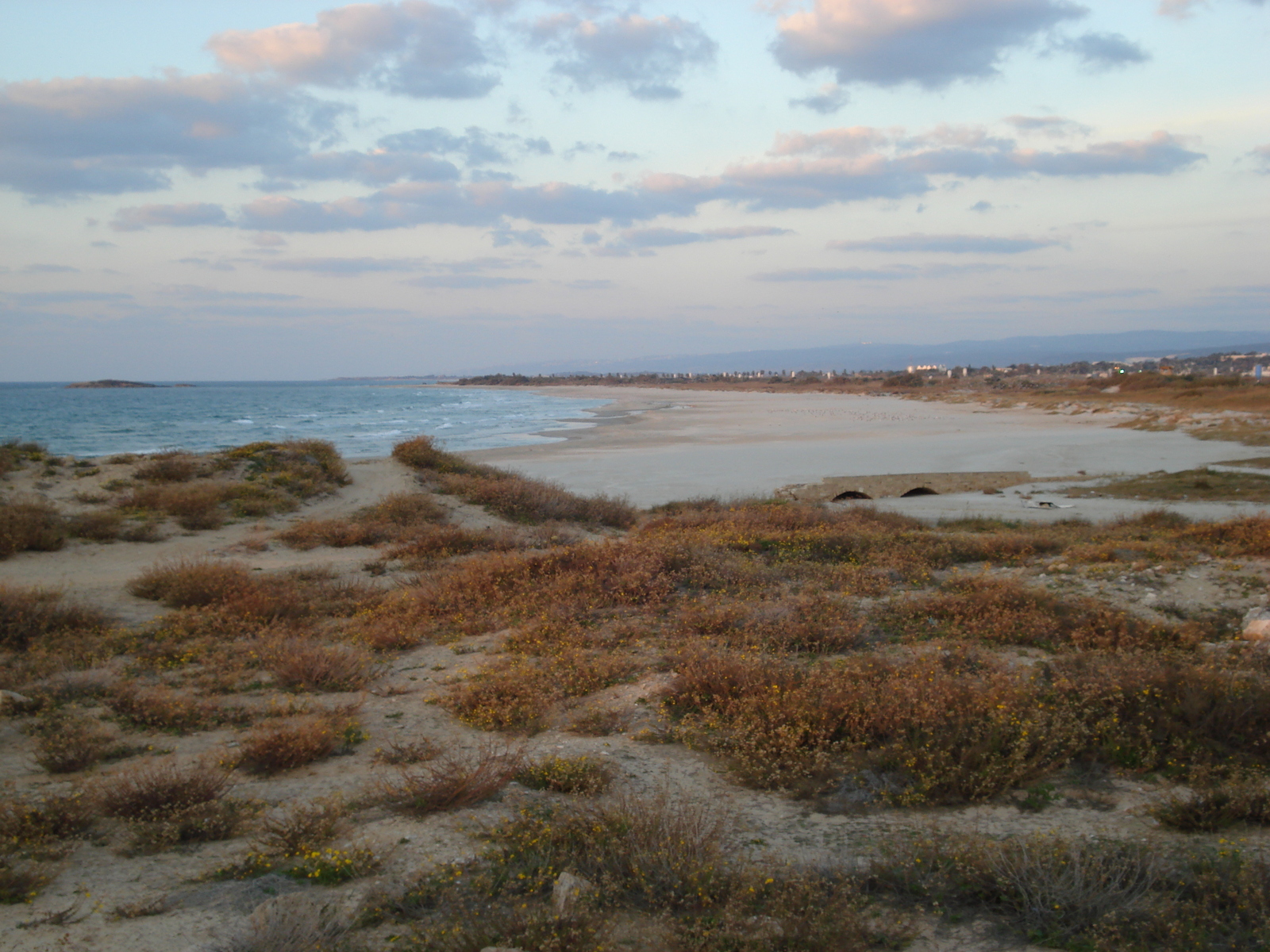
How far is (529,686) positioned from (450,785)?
194 cm

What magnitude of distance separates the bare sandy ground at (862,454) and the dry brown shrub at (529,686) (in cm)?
1350

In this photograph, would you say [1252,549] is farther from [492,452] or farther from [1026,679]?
[492,452]

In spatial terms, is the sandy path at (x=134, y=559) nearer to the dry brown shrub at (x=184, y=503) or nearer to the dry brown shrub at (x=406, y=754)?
the dry brown shrub at (x=184, y=503)

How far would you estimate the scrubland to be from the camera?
3607mm

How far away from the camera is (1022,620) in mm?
8000

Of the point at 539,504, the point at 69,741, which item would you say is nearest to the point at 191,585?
the point at 69,741

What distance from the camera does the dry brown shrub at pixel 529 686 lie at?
20.1 ft

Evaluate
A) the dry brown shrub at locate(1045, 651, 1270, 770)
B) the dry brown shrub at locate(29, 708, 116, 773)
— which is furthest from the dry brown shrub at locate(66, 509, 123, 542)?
the dry brown shrub at locate(1045, 651, 1270, 770)

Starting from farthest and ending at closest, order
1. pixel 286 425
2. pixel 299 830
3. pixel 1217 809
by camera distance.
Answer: pixel 286 425 < pixel 1217 809 < pixel 299 830

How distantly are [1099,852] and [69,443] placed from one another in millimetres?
54946

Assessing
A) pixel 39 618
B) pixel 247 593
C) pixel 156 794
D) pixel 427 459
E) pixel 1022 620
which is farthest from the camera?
pixel 427 459

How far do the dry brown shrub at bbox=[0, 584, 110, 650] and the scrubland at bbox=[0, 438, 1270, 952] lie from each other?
0.15 ft

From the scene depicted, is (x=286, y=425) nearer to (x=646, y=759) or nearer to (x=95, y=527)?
(x=95, y=527)

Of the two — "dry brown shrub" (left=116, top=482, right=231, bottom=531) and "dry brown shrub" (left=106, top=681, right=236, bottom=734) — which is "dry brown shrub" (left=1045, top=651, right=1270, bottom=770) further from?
"dry brown shrub" (left=116, top=482, right=231, bottom=531)
